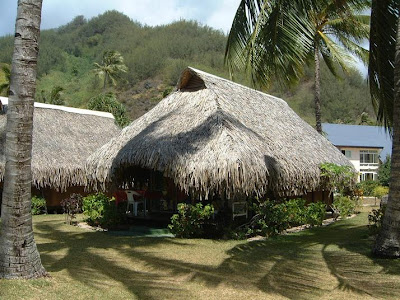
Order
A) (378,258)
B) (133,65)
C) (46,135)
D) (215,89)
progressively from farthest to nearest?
(133,65) → (46,135) → (215,89) → (378,258)

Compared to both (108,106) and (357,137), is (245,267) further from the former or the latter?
(357,137)

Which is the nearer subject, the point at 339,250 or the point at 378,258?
the point at 378,258

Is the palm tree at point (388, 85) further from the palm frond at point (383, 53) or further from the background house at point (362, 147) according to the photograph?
the background house at point (362, 147)

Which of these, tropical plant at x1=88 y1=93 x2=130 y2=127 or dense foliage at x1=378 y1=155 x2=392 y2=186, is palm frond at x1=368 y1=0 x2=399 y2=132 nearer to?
dense foliage at x1=378 y1=155 x2=392 y2=186

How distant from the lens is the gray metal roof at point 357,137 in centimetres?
3572

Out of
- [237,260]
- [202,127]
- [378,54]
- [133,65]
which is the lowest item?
[237,260]

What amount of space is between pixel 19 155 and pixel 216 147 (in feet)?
16.3

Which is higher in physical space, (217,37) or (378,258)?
(217,37)

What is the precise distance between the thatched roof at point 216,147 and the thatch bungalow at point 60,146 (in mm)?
4529

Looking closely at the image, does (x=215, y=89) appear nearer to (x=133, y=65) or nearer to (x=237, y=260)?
(x=237, y=260)

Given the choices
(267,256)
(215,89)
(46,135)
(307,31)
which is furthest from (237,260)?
(46,135)

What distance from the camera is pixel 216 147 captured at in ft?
33.0

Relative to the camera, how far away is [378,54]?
9.04 m

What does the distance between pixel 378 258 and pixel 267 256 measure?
1.97 m
